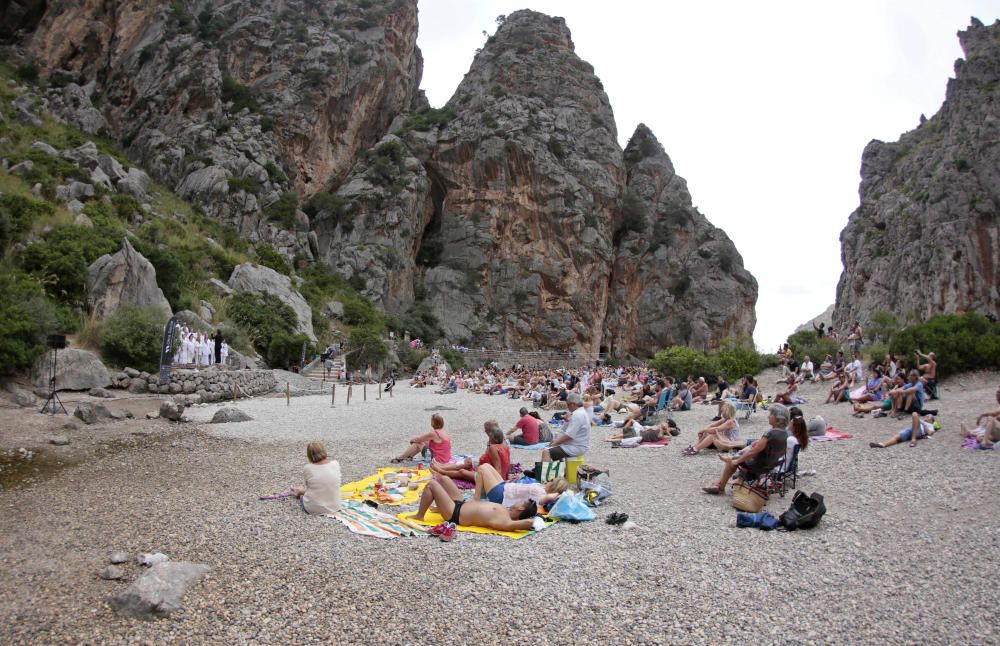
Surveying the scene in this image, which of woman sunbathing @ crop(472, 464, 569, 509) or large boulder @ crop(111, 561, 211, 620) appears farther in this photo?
woman sunbathing @ crop(472, 464, 569, 509)

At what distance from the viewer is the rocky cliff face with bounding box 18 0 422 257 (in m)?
38.1

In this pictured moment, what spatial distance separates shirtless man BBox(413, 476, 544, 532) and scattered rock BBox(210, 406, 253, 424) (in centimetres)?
922

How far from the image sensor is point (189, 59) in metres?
41.8

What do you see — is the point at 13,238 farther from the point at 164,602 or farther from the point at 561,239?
the point at 561,239

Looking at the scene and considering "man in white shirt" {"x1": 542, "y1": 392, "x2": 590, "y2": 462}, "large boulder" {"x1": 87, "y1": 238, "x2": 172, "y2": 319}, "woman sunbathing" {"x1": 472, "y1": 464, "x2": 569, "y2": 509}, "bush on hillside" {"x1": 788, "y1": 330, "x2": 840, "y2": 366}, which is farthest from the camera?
"bush on hillside" {"x1": 788, "y1": 330, "x2": 840, "y2": 366}

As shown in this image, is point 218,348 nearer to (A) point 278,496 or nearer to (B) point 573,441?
(A) point 278,496

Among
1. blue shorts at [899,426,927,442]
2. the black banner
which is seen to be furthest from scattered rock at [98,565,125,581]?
the black banner

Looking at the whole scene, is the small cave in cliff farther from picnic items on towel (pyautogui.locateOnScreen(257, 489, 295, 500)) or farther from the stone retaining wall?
picnic items on towel (pyautogui.locateOnScreen(257, 489, 295, 500))

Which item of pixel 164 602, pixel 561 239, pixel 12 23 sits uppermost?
pixel 12 23

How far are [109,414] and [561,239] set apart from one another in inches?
1708

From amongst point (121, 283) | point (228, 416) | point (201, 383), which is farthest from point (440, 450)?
point (121, 283)

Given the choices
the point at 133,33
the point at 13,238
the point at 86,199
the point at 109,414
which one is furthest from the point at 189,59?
the point at 109,414

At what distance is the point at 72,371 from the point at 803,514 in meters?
16.3

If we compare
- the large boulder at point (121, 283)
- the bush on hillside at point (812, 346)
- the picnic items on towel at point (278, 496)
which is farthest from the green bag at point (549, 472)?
the bush on hillside at point (812, 346)
